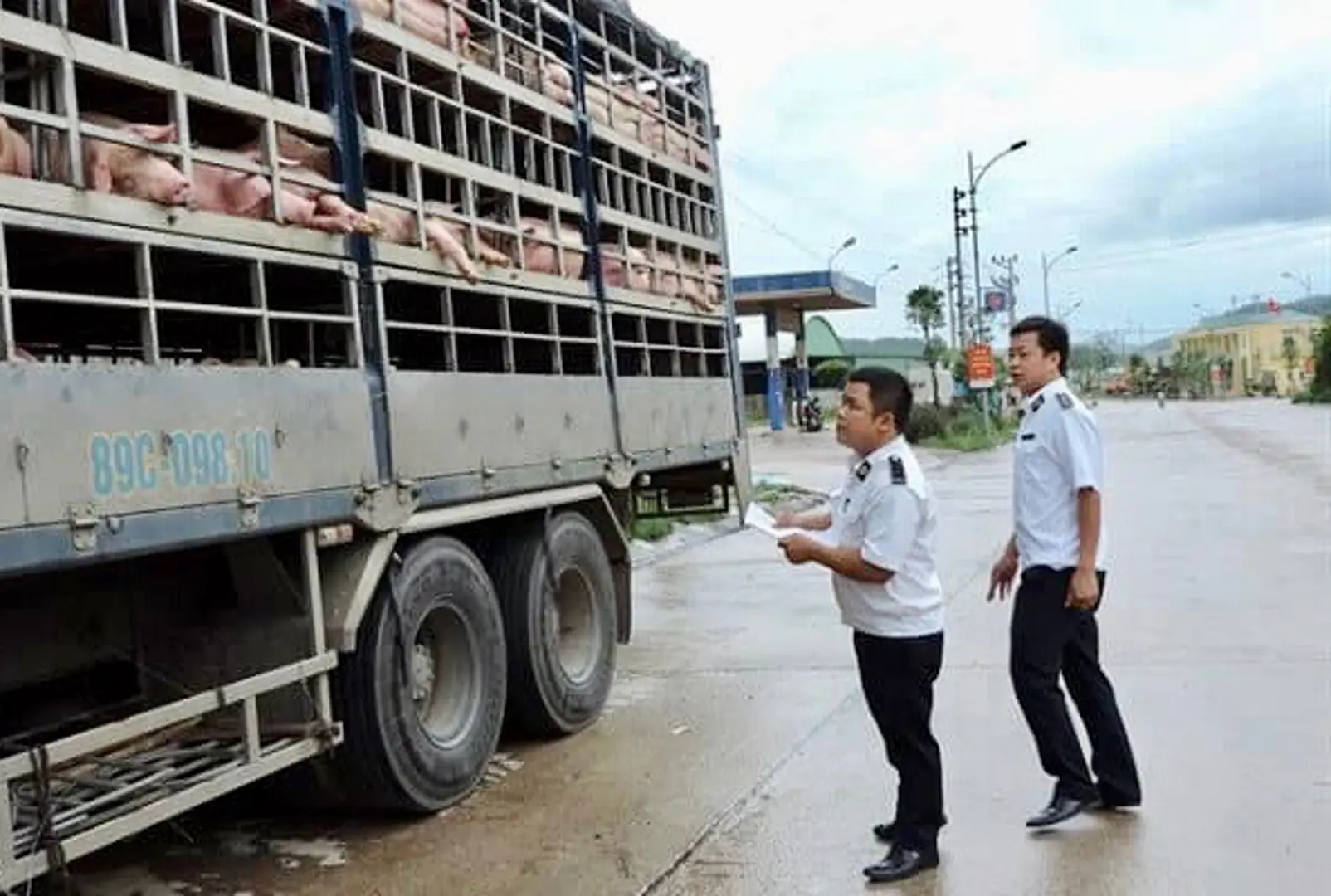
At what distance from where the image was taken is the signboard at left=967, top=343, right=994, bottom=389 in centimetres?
4134

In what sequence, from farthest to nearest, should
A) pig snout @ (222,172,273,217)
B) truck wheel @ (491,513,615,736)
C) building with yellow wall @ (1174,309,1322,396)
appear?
building with yellow wall @ (1174,309,1322,396), truck wheel @ (491,513,615,736), pig snout @ (222,172,273,217)

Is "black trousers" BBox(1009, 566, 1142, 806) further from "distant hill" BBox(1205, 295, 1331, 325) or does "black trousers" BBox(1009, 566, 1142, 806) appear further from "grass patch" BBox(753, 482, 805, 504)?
"distant hill" BBox(1205, 295, 1331, 325)

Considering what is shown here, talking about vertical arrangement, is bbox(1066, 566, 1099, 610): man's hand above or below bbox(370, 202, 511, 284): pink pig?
below

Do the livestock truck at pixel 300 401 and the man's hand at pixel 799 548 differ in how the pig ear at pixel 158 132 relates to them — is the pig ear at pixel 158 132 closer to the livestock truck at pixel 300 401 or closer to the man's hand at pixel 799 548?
the livestock truck at pixel 300 401

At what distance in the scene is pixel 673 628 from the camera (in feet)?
33.8

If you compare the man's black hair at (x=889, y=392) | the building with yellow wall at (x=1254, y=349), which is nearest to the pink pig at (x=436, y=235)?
the man's black hair at (x=889, y=392)

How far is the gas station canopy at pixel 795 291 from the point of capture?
144ft

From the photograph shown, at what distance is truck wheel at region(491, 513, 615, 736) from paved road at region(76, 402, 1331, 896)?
0.62 ft

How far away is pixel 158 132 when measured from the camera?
4.20 m

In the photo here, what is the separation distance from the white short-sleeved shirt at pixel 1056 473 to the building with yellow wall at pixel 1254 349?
368 ft

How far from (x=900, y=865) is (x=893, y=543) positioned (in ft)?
3.49

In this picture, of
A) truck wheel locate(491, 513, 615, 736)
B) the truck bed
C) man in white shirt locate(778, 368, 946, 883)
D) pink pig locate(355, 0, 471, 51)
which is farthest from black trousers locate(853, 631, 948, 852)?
pink pig locate(355, 0, 471, 51)

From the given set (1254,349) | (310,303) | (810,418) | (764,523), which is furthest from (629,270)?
(1254,349)

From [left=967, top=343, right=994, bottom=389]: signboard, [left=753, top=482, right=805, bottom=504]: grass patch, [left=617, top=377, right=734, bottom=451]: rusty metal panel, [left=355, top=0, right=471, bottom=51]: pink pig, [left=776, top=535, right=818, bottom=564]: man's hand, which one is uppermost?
[left=355, top=0, right=471, bottom=51]: pink pig
